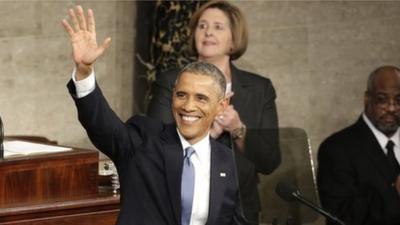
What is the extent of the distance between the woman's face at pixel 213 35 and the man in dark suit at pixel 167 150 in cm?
165

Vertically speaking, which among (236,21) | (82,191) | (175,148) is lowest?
(82,191)

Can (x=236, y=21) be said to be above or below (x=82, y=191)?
above

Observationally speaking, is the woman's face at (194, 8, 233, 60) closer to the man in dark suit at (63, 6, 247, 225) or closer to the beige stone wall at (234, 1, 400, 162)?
the beige stone wall at (234, 1, 400, 162)

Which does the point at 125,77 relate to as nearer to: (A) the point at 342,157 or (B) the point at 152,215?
(A) the point at 342,157

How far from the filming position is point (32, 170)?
473 cm

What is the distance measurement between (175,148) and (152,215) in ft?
0.91

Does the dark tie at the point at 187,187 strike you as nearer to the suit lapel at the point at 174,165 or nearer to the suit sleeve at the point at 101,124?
the suit lapel at the point at 174,165

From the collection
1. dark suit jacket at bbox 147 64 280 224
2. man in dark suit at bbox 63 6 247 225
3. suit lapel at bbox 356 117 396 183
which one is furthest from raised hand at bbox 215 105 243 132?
man in dark suit at bbox 63 6 247 225

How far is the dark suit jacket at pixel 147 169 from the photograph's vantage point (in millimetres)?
4047

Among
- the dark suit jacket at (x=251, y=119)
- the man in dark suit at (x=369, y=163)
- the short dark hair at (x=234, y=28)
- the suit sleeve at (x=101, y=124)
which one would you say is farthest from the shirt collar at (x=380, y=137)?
the suit sleeve at (x=101, y=124)

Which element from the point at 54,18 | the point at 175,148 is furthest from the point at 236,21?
the point at 175,148

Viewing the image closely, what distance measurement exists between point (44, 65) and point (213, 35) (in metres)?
1.33

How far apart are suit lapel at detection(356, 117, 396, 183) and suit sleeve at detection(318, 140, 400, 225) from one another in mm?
135

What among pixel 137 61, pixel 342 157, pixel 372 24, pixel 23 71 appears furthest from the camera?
pixel 372 24
